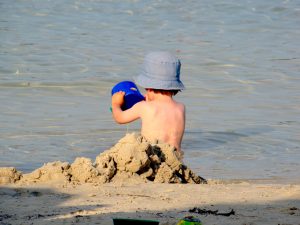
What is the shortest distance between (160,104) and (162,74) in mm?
234

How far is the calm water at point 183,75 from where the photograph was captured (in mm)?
8070

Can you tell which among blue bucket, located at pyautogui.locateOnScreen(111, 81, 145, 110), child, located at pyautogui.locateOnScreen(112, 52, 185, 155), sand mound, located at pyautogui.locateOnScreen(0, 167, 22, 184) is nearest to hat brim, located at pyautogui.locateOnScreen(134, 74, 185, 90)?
child, located at pyautogui.locateOnScreen(112, 52, 185, 155)

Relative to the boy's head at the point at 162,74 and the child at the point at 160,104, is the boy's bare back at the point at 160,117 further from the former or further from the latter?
the boy's head at the point at 162,74

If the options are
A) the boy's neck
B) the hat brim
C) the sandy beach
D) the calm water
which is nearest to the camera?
the sandy beach

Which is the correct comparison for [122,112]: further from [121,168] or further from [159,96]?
[121,168]

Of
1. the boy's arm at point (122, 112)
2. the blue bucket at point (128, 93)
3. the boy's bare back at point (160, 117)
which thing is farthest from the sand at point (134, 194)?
the blue bucket at point (128, 93)

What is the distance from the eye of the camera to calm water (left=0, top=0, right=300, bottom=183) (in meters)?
8.07

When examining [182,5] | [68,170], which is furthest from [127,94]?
[182,5]

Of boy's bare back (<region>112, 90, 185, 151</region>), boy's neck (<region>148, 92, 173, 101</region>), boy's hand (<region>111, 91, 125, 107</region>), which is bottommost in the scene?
boy's bare back (<region>112, 90, 185, 151</region>)

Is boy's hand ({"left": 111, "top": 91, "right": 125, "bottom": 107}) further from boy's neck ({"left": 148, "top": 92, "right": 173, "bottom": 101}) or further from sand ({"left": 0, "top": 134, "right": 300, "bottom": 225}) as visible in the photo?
sand ({"left": 0, "top": 134, "right": 300, "bottom": 225})

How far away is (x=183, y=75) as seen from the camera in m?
11.2

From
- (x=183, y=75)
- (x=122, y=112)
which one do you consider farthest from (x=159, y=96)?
(x=183, y=75)

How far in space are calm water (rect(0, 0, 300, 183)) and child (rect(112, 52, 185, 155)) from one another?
1.29 meters

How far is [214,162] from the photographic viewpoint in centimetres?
779
